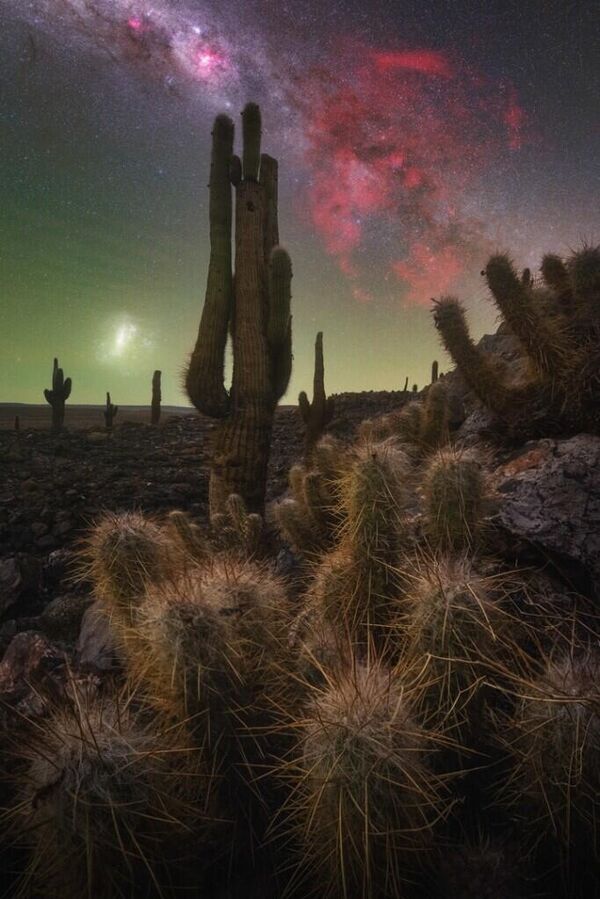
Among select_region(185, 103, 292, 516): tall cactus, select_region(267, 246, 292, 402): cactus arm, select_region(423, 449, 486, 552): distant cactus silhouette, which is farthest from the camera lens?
select_region(267, 246, 292, 402): cactus arm

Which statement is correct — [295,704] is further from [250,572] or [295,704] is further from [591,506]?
[591,506]

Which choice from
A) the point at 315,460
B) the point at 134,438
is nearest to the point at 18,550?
the point at 315,460

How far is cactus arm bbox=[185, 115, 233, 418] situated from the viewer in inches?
255

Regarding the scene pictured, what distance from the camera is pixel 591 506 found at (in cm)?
277

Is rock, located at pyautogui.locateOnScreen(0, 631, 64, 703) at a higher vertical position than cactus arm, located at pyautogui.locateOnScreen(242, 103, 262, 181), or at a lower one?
lower

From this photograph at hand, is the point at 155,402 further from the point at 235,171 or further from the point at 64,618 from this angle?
the point at 64,618

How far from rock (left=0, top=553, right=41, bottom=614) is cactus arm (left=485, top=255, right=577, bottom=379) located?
5.41 meters

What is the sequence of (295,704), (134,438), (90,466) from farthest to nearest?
(134,438) → (90,466) → (295,704)

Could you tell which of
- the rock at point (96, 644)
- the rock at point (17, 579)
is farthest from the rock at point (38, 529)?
the rock at point (96, 644)

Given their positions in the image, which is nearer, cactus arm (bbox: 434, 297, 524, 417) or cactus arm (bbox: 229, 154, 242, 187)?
cactus arm (bbox: 434, 297, 524, 417)

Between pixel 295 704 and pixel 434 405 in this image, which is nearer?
pixel 295 704

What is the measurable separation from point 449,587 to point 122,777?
122 cm

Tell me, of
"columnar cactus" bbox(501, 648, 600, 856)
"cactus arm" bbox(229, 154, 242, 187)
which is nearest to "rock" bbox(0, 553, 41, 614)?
"columnar cactus" bbox(501, 648, 600, 856)

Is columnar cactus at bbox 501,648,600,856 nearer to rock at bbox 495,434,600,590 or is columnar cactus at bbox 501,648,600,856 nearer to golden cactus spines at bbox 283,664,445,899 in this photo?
golden cactus spines at bbox 283,664,445,899
